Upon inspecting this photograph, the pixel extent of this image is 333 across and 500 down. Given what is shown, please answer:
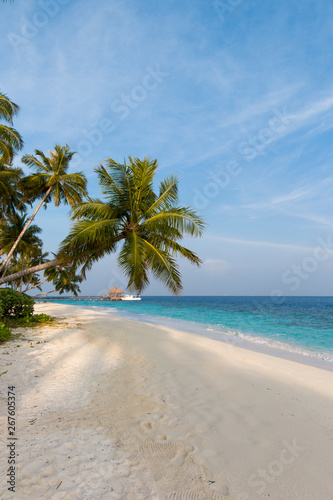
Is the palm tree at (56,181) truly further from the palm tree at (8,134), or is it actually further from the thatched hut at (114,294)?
the thatched hut at (114,294)

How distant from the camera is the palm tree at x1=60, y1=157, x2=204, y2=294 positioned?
952 cm

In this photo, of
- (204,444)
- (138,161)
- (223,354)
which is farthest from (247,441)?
(138,161)

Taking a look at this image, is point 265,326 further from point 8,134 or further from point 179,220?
point 8,134

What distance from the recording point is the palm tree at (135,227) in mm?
9516

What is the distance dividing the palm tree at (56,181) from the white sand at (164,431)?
39.7ft

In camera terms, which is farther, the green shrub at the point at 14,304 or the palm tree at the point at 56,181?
the palm tree at the point at 56,181

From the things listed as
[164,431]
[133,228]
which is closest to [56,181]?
[133,228]

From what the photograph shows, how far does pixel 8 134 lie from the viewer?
42.7ft

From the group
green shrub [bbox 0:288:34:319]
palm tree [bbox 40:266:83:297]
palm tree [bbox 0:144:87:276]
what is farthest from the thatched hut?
green shrub [bbox 0:288:34:319]

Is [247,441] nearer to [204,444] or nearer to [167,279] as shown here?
[204,444]

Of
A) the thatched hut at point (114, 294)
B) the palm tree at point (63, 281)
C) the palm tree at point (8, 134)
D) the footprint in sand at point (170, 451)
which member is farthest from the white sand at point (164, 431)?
the thatched hut at point (114, 294)

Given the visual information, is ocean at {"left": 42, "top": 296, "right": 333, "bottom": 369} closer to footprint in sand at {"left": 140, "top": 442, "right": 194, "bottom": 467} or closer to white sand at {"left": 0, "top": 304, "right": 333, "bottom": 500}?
white sand at {"left": 0, "top": 304, "right": 333, "bottom": 500}

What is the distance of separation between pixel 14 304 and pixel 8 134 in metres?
8.68

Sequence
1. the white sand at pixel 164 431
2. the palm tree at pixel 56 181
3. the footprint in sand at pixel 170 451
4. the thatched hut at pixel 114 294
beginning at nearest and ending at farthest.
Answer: the white sand at pixel 164 431, the footprint in sand at pixel 170 451, the palm tree at pixel 56 181, the thatched hut at pixel 114 294
